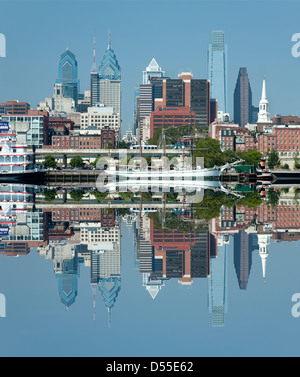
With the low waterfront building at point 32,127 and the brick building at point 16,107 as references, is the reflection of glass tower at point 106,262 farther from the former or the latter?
the brick building at point 16,107

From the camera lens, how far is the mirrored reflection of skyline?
10484 mm

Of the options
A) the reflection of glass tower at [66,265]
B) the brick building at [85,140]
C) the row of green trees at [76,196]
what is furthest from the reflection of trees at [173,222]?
the brick building at [85,140]

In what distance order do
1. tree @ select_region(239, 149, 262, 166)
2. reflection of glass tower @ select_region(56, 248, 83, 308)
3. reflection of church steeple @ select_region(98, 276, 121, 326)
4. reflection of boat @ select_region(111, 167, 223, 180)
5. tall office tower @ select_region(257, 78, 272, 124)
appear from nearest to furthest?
1. reflection of church steeple @ select_region(98, 276, 121, 326)
2. reflection of glass tower @ select_region(56, 248, 83, 308)
3. reflection of boat @ select_region(111, 167, 223, 180)
4. tree @ select_region(239, 149, 262, 166)
5. tall office tower @ select_region(257, 78, 272, 124)

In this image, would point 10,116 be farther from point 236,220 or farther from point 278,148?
point 236,220

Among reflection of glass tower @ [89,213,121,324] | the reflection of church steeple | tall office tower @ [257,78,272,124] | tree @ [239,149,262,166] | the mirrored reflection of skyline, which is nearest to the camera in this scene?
the reflection of church steeple

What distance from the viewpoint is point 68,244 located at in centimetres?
1543

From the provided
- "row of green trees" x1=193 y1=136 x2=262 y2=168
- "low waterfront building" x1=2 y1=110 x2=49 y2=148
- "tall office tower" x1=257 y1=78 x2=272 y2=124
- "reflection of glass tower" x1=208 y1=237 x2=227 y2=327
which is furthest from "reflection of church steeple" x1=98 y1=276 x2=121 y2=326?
"tall office tower" x1=257 y1=78 x2=272 y2=124

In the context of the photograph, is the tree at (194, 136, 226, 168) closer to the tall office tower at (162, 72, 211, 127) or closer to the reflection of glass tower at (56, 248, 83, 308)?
the reflection of glass tower at (56, 248, 83, 308)

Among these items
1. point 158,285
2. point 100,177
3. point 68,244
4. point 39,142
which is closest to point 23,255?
point 68,244

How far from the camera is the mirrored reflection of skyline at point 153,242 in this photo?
10.5m

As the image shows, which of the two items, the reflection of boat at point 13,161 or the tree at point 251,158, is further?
the tree at point 251,158

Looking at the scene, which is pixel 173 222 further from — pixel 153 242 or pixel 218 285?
pixel 218 285
